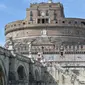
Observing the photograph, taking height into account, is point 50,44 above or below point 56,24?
below

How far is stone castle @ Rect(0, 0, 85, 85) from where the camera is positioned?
49.7 metres

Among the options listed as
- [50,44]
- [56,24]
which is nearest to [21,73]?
[50,44]

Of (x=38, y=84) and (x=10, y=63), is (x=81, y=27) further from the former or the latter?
(x=10, y=63)

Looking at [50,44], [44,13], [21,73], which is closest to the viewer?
[21,73]

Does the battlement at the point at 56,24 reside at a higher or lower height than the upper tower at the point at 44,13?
lower

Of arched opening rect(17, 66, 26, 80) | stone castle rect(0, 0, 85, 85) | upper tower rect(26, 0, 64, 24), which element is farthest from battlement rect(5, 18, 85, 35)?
arched opening rect(17, 66, 26, 80)

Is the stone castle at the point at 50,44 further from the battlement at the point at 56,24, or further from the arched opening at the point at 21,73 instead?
the arched opening at the point at 21,73

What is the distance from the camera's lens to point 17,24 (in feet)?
245

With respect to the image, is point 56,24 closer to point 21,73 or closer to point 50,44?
point 50,44

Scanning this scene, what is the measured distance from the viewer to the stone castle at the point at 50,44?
1956 inches

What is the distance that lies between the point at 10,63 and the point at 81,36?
129 feet

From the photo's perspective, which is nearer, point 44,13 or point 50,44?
point 50,44

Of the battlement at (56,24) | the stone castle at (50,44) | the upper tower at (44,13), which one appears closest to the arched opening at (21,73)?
the stone castle at (50,44)

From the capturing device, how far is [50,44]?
69.1m
